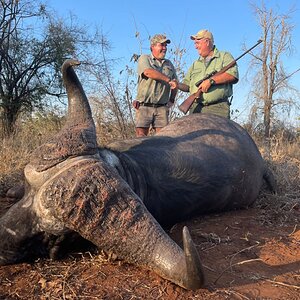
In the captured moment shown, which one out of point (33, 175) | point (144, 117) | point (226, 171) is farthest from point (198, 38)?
point (33, 175)

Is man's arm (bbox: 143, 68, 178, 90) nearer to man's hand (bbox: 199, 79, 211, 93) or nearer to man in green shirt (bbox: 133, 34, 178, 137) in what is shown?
man in green shirt (bbox: 133, 34, 178, 137)

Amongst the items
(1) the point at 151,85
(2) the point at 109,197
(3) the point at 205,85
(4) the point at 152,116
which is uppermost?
(1) the point at 151,85

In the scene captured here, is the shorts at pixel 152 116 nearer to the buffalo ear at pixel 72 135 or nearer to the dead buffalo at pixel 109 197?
the dead buffalo at pixel 109 197

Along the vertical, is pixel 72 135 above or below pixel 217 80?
below

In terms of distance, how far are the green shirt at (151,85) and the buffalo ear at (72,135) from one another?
4.12 meters

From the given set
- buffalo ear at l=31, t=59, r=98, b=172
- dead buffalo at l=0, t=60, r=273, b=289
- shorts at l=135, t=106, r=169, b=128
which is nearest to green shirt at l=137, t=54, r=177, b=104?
shorts at l=135, t=106, r=169, b=128

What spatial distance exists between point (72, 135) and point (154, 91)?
437cm

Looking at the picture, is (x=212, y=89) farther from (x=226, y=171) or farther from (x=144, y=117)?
(x=226, y=171)

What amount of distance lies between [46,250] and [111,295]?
0.53m

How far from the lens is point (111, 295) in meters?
2.21

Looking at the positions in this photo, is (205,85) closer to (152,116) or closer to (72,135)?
(152,116)

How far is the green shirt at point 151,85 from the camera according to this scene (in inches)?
263

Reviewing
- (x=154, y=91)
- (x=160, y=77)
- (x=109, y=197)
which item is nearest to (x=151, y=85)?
(x=154, y=91)

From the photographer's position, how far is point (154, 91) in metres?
6.75
